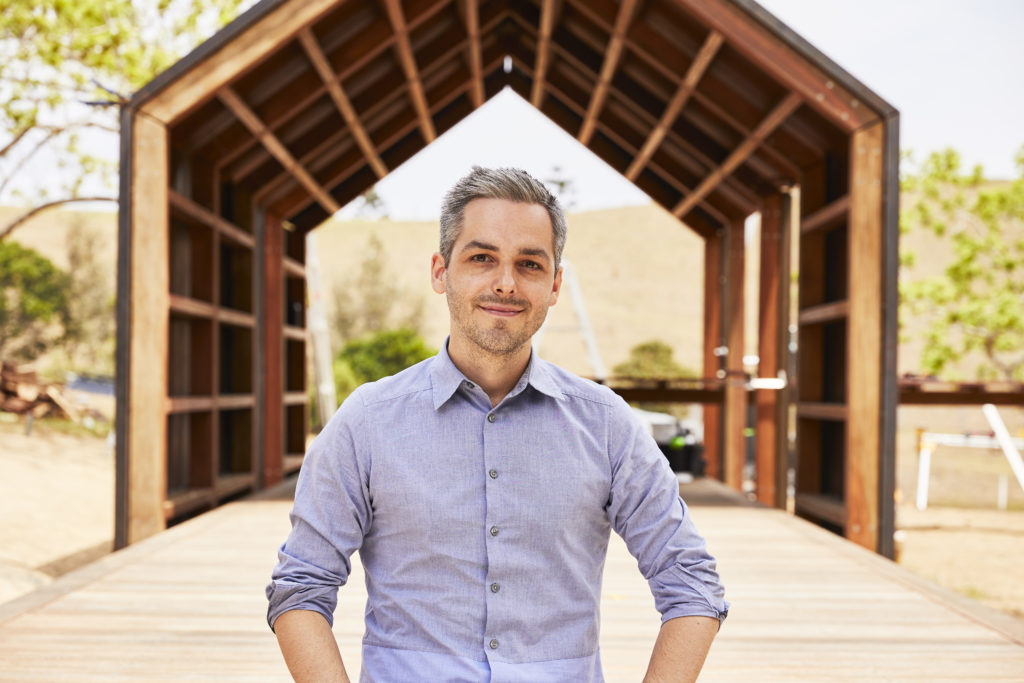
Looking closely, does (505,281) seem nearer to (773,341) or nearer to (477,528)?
(477,528)

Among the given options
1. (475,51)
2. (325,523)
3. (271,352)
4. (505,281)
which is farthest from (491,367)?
(271,352)

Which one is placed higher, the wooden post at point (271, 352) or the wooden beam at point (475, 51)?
the wooden beam at point (475, 51)

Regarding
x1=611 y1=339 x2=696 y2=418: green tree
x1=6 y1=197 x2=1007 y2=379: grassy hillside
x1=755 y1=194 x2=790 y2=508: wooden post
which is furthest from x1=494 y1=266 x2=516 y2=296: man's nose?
x1=6 y1=197 x2=1007 y2=379: grassy hillside

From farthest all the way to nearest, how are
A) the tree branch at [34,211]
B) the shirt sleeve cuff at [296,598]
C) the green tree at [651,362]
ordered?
1. the green tree at [651,362]
2. the tree branch at [34,211]
3. the shirt sleeve cuff at [296,598]

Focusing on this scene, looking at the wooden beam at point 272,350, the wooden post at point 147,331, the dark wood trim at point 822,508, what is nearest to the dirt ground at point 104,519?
the dark wood trim at point 822,508

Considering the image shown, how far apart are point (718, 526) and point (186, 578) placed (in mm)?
3469

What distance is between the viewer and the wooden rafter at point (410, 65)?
641cm

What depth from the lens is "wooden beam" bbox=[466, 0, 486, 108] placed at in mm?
7158

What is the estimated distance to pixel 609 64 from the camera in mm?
7426

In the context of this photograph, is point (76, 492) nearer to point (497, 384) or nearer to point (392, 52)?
point (392, 52)

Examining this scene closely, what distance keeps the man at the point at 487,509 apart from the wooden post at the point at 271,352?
278 inches

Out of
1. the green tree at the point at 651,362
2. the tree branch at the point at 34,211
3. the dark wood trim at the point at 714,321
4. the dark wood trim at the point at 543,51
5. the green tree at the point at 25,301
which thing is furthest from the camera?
the green tree at the point at 651,362

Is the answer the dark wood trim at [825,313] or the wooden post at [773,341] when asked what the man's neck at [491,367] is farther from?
the wooden post at [773,341]

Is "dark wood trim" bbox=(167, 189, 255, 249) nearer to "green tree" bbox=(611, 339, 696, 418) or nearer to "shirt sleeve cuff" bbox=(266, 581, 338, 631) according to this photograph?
"shirt sleeve cuff" bbox=(266, 581, 338, 631)
